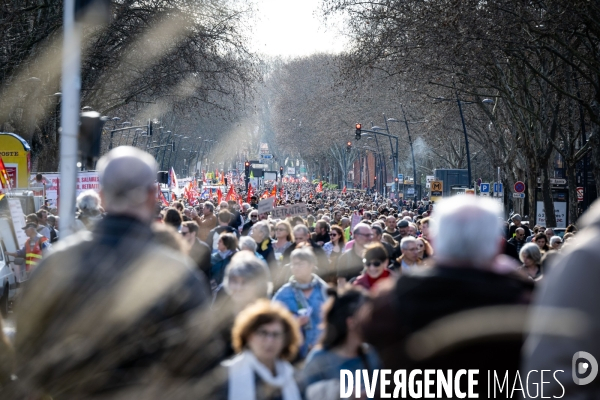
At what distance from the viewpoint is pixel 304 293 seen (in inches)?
305

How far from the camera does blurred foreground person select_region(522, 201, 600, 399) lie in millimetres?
3023

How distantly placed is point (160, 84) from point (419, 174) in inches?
2593

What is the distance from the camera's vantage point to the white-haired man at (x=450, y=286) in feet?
11.5

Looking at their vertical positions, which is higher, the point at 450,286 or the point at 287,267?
the point at 450,286

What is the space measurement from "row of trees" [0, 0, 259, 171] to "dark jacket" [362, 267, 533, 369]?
26170 millimetres

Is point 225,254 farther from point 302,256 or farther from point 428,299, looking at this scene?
point 428,299

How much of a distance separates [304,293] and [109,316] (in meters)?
3.88

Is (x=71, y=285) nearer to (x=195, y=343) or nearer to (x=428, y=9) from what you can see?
(x=195, y=343)

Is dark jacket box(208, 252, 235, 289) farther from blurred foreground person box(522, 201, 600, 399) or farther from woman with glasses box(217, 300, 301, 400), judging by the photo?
blurred foreground person box(522, 201, 600, 399)

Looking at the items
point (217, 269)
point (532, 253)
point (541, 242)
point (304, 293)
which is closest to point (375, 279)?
point (304, 293)

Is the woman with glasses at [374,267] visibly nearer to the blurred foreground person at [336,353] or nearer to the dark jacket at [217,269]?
the blurred foreground person at [336,353]

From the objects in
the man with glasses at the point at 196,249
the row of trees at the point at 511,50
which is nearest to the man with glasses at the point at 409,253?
the man with glasses at the point at 196,249

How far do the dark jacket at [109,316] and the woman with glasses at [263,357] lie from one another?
1.08 ft

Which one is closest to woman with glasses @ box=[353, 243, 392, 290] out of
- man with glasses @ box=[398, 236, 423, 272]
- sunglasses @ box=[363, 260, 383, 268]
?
sunglasses @ box=[363, 260, 383, 268]
